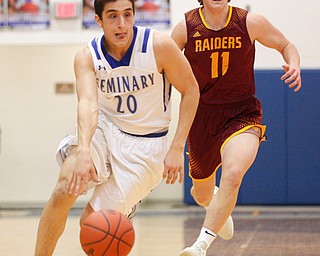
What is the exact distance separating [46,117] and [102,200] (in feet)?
23.4

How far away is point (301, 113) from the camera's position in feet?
35.7

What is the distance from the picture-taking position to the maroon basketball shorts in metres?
5.66

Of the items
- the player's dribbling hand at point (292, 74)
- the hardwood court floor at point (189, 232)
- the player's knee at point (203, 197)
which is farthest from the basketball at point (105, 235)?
the hardwood court floor at point (189, 232)

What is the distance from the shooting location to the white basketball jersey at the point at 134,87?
4.66 metres

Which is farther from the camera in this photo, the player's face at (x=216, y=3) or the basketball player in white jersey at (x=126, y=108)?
the player's face at (x=216, y=3)

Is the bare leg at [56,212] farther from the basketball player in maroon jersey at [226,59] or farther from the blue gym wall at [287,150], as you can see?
the blue gym wall at [287,150]

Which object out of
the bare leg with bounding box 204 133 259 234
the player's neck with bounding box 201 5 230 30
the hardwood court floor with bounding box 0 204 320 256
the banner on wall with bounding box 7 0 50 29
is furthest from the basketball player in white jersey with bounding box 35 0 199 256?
the banner on wall with bounding box 7 0 50 29

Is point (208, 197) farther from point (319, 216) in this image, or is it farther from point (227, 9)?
point (319, 216)

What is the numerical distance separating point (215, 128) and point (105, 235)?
1.80 metres

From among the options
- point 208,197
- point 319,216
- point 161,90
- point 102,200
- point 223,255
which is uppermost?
point 161,90

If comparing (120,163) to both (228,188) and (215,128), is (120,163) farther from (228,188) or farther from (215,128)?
(215,128)

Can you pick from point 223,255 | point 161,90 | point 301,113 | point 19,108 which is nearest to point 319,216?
point 301,113

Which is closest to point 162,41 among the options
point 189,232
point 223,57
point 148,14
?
point 223,57

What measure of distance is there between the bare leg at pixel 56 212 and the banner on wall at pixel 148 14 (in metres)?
6.97
